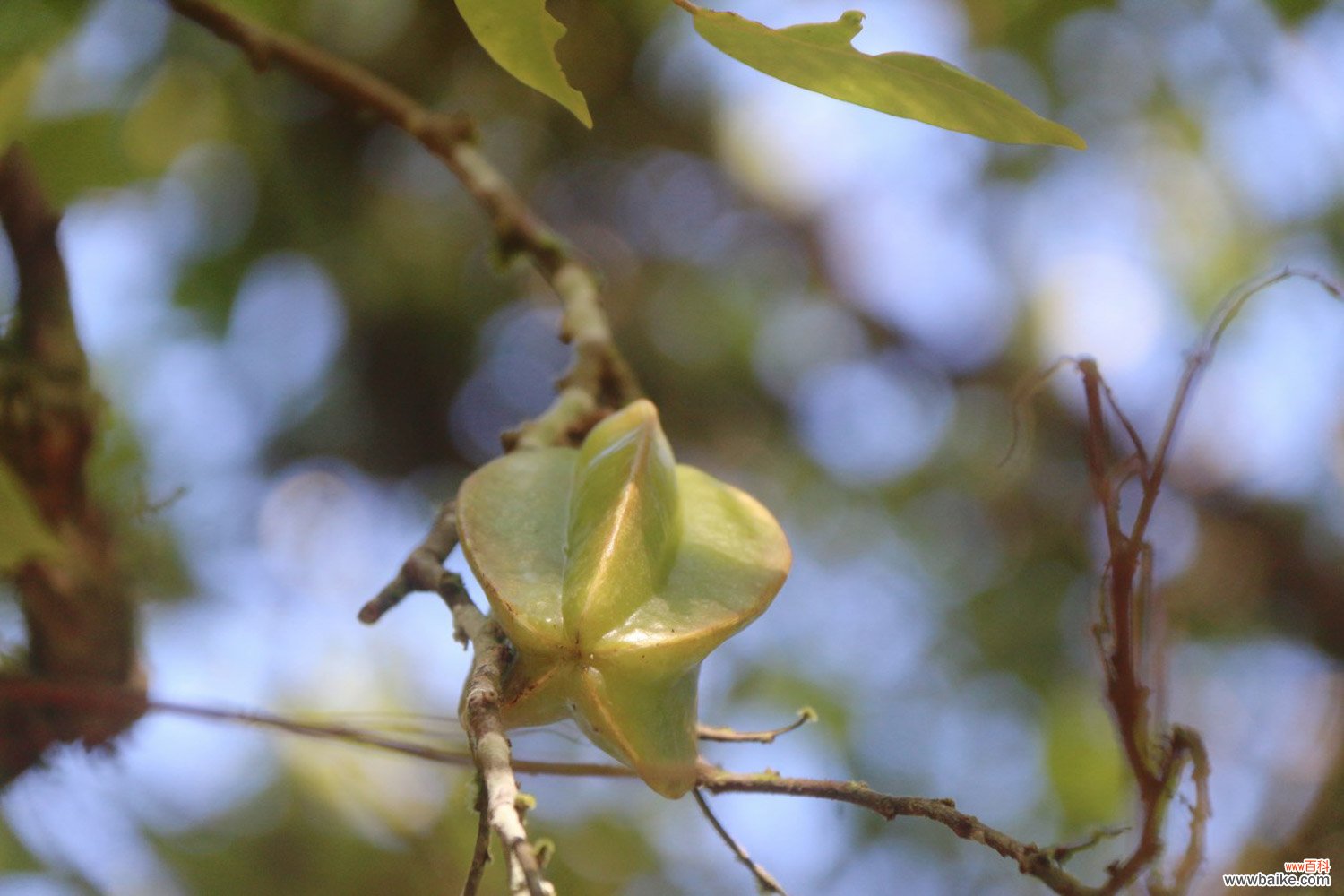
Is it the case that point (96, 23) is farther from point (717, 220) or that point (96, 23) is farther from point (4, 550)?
point (717, 220)

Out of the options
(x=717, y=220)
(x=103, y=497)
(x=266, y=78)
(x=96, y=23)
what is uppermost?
(x=96, y=23)

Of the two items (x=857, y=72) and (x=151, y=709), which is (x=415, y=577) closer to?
(x=857, y=72)

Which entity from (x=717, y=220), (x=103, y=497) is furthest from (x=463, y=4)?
(x=717, y=220)

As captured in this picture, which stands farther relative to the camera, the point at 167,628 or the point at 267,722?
the point at 167,628

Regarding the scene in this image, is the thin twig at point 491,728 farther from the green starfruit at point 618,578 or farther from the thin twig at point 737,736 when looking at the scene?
the thin twig at point 737,736

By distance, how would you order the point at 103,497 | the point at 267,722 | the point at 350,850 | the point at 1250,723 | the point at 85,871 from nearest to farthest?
the point at 267,722 < the point at 103,497 < the point at 85,871 < the point at 1250,723 < the point at 350,850

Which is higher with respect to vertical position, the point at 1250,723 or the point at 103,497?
the point at 103,497

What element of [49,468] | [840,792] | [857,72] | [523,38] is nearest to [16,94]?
[49,468]
